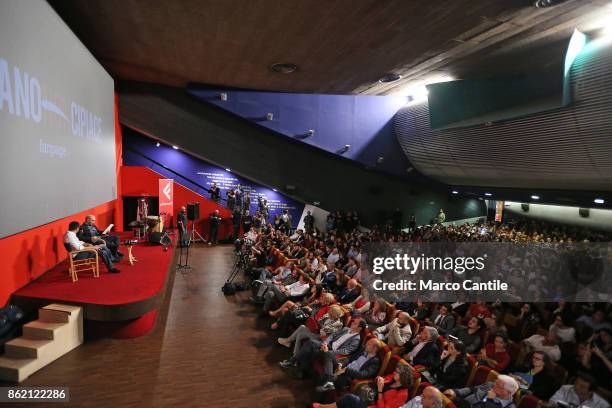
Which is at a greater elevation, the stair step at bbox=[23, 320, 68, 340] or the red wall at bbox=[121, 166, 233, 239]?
the red wall at bbox=[121, 166, 233, 239]

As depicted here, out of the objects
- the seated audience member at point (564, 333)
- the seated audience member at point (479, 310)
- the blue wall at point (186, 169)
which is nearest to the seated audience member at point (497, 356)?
the seated audience member at point (564, 333)

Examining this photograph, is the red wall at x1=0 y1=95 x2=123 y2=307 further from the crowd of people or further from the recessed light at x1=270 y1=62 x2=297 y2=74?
the recessed light at x1=270 y1=62 x2=297 y2=74

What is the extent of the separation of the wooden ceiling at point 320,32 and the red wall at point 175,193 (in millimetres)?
3749

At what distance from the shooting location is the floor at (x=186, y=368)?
379cm

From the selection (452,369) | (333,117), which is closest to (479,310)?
(452,369)

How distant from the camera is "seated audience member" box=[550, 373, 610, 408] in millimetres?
2919

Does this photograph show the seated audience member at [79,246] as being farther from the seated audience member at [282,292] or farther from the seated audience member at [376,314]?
the seated audience member at [376,314]

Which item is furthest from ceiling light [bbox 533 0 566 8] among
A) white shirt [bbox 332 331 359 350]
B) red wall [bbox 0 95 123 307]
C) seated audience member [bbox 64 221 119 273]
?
seated audience member [bbox 64 221 119 273]

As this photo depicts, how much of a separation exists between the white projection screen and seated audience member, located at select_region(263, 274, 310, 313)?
3158 mm

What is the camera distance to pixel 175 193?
11625 mm

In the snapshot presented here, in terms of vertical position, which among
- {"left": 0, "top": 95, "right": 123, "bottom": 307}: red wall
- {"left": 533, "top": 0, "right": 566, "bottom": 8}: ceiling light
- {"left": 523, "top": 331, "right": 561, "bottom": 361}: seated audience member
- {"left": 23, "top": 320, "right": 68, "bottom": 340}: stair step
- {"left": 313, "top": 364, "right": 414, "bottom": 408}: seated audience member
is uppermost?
{"left": 533, "top": 0, "right": 566, "bottom": 8}: ceiling light

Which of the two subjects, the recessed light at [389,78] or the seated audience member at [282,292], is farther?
the recessed light at [389,78]

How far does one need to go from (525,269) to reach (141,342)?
6.79 meters

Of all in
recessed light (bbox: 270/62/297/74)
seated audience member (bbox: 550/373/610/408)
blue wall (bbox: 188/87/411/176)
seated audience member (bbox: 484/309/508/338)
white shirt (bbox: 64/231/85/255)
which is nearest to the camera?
seated audience member (bbox: 550/373/610/408)
